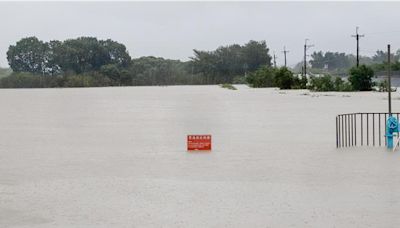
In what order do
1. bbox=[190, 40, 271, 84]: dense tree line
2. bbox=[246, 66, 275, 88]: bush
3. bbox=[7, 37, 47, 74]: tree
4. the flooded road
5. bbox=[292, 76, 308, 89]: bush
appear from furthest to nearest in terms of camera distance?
bbox=[190, 40, 271, 84]: dense tree line, bbox=[7, 37, 47, 74]: tree, bbox=[246, 66, 275, 88]: bush, bbox=[292, 76, 308, 89]: bush, the flooded road

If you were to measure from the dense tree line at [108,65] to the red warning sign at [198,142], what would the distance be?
324ft

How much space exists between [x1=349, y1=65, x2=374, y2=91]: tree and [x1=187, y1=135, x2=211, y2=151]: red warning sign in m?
37.0

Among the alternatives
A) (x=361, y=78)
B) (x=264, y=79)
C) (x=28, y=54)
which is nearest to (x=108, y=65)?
(x=28, y=54)

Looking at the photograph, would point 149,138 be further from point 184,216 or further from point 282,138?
point 184,216

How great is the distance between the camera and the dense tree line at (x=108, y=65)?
370 feet

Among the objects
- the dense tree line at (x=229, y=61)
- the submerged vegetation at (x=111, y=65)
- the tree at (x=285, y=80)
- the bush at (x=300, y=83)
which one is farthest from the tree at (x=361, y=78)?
the dense tree line at (x=229, y=61)

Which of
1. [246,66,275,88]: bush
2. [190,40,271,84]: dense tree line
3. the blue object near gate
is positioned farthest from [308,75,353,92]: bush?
[190,40,271,84]: dense tree line

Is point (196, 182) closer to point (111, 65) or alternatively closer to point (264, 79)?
point (264, 79)

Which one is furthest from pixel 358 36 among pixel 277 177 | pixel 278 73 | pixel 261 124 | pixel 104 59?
pixel 104 59

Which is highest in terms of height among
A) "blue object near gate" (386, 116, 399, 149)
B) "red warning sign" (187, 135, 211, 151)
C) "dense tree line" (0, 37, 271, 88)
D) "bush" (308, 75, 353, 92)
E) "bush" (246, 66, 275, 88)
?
"dense tree line" (0, 37, 271, 88)

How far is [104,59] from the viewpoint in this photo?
121 metres

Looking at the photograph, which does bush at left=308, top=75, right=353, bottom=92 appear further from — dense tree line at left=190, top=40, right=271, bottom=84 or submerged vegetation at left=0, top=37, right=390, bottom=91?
dense tree line at left=190, top=40, right=271, bottom=84

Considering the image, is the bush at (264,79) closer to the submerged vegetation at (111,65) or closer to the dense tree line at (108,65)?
the submerged vegetation at (111,65)

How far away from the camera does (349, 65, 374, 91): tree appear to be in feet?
156
